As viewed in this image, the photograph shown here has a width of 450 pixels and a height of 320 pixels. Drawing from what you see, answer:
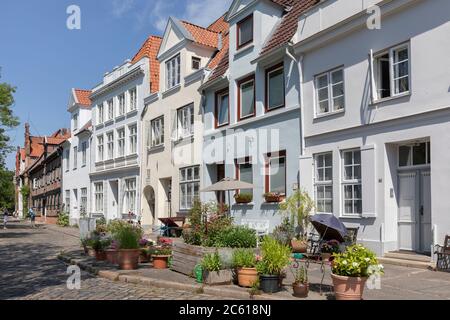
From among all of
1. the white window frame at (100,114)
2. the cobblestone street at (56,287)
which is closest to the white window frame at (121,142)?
the white window frame at (100,114)

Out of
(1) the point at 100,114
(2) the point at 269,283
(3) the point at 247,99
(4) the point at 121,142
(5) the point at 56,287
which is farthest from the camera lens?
(1) the point at 100,114

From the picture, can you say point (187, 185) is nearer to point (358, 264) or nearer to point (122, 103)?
point (122, 103)

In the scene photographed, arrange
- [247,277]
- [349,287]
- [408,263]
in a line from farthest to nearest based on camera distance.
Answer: [408,263] < [247,277] < [349,287]

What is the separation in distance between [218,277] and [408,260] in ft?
16.7

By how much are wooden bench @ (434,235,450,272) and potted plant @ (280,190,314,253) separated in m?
4.47

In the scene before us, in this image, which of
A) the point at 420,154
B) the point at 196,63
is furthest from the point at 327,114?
the point at 196,63

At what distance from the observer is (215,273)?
990cm

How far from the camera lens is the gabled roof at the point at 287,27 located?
678 inches

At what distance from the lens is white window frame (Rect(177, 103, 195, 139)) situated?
926 inches

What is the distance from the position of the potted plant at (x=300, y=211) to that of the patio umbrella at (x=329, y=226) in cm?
160

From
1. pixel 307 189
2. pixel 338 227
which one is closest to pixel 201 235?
pixel 338 227

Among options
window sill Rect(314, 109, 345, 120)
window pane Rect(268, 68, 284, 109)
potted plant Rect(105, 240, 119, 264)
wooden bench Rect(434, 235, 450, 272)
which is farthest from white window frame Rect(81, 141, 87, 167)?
wooden bench Rect(434, 235, 450, 272)

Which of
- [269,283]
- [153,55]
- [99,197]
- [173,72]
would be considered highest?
[153,55]
